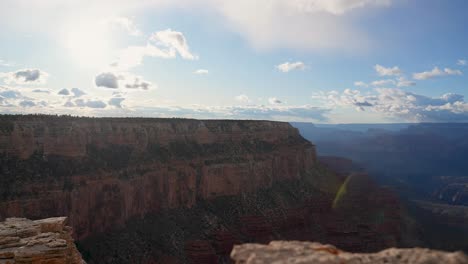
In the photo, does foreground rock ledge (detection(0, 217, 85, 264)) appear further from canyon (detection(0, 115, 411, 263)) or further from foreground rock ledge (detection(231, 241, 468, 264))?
Result: canyon (detection(0, 115, 411, 263))

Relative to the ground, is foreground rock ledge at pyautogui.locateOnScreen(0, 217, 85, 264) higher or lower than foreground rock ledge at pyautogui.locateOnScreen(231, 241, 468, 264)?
lower

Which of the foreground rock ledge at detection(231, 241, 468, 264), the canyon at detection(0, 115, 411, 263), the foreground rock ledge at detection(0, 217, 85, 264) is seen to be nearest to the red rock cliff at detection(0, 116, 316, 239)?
the canyon at detection(0, 115, 411, 263)

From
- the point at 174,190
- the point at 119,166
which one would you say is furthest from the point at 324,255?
the point at 174,190

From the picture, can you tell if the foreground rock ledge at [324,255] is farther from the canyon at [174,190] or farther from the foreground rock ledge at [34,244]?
the canyon at [174,190]

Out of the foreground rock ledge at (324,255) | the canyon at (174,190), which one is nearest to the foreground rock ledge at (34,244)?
the foreground rock ledge at (324,255)

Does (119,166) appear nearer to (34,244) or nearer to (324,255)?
(34,244)

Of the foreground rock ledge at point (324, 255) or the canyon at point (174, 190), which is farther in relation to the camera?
the canyon at point (174, 190)
